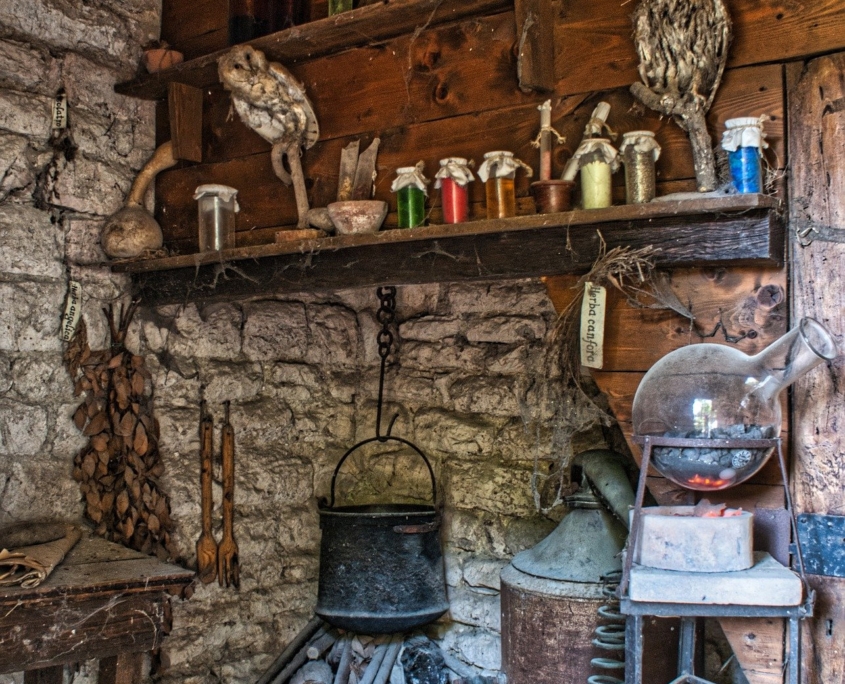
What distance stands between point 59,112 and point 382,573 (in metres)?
1.99

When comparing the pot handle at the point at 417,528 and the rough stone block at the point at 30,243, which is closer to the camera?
the rough stone block at the point at 30,243

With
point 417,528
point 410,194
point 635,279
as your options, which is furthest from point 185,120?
point 635,279

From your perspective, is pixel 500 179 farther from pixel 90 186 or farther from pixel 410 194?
pixel 90 186

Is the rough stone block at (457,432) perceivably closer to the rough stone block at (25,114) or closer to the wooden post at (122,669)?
the wooden post at (122,669)

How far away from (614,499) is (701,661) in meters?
0.49

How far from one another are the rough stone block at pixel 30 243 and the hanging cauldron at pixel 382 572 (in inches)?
49.3

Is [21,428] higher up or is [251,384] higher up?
[251,384]

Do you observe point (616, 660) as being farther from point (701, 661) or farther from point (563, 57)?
point (563, 57)

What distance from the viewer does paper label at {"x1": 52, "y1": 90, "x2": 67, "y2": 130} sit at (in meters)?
3.17

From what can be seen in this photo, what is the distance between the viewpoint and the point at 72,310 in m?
3.17

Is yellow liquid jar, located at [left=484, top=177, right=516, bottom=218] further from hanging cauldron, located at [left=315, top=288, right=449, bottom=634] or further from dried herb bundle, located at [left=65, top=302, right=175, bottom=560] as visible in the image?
dried herb bundle, located at [left=65, top=302, right=175, bottom=560]

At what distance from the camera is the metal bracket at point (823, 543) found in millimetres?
2127

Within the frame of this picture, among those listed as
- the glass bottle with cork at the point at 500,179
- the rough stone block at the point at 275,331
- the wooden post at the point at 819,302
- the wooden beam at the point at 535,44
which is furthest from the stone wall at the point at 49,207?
the wooden post at the point at 819,302

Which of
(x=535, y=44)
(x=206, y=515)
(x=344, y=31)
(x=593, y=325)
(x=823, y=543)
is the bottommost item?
(x=206, y=515)
